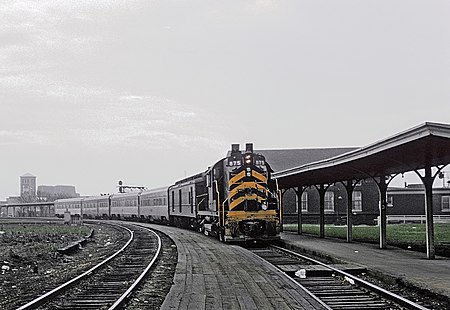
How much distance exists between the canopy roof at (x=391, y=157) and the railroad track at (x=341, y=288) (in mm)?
3184

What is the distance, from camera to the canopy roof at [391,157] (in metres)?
13.8

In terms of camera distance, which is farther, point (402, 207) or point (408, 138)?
point (402, 207)

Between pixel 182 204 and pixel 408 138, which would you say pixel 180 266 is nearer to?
pixel 408 138

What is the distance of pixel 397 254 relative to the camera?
67.8ft

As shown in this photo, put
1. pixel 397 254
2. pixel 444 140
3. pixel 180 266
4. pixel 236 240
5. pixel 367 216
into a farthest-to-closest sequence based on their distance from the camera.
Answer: pixel 367 216
pixel 236 240
pixel 397 254
pixel 180 266
pixel 444 140

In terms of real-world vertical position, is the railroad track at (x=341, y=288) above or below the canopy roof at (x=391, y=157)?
below

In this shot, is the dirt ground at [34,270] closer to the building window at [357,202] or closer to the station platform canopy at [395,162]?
the station platform canopy at [395,162]

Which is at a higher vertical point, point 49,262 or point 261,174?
point 261,174

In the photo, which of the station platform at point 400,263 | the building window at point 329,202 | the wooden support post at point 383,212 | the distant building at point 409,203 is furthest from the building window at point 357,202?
the wooden support post at point 383,212

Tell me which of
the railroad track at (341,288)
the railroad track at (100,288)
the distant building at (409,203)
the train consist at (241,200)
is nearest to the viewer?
the railroad track at (341,288)

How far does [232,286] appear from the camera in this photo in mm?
13188

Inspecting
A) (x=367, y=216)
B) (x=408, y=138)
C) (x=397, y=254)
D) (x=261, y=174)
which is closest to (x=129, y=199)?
(x=367, y=216)

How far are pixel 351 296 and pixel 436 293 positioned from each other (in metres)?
1.56

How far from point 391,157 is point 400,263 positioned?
2.90m
